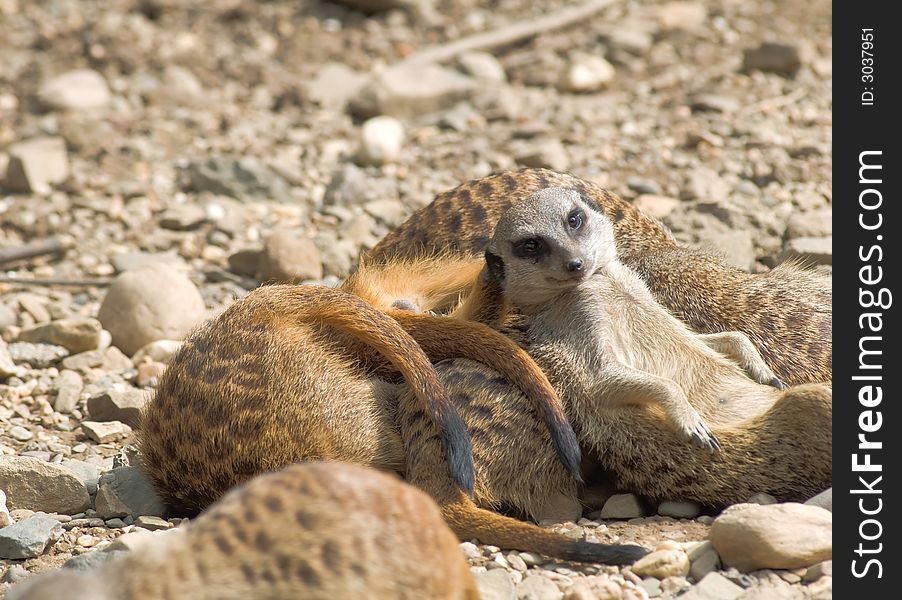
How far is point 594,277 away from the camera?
4309 mm

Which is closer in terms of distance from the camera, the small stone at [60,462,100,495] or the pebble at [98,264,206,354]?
the small stone at [60,462,100,495]

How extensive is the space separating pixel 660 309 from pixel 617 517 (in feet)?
2.66

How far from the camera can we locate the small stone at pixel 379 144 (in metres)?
7.09

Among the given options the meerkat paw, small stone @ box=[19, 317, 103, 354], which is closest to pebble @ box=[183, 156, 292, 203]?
small stone @ box=[19, 317, 103, 354]

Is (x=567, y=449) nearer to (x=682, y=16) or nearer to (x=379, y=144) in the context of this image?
(x=379, y=144)

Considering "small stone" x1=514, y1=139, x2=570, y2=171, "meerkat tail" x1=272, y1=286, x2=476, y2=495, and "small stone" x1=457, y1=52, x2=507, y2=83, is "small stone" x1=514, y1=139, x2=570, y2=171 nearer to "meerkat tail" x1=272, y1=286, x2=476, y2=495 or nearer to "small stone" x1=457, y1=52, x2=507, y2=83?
"small stone" x1=457, y1=52, x2=507, y2=83

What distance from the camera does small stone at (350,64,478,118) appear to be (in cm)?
780

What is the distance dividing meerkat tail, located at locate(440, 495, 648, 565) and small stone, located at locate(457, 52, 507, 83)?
4.93 meters

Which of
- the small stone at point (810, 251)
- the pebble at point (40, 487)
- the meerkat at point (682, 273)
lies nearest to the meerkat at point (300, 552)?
the pebble at point (40, 487)

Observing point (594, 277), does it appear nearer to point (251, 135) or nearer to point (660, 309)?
point (660, 309)

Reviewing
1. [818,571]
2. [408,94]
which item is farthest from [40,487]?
[408,94]

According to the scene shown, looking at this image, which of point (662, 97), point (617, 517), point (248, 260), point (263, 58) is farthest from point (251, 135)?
point (617, 517)

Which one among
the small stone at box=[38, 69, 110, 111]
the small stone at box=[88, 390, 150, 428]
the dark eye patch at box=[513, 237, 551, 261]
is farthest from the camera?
the small stone at box=[38, 69, 110, 111]

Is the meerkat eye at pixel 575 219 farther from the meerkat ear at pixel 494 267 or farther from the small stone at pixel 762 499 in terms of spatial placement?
the small stone at pixel 762 499
